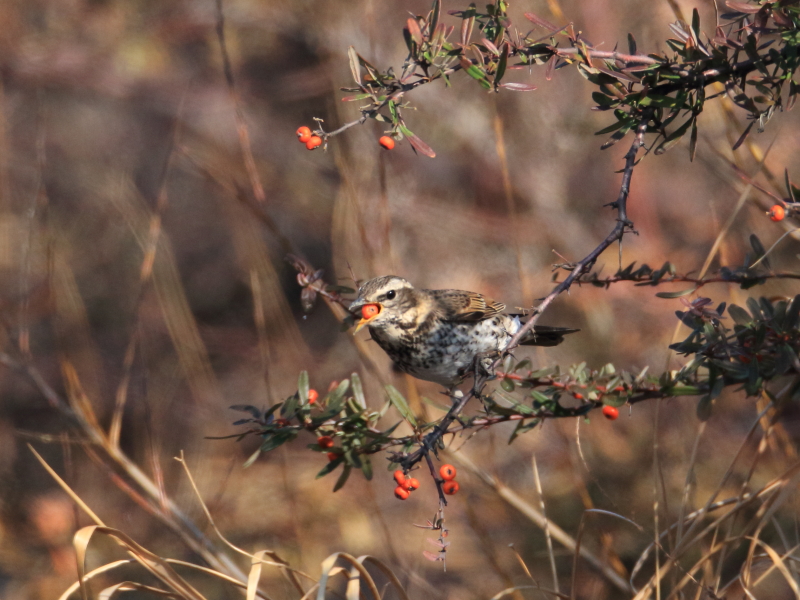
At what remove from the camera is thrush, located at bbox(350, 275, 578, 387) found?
211 cm

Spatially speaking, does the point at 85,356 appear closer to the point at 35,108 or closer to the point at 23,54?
the point at 35,108

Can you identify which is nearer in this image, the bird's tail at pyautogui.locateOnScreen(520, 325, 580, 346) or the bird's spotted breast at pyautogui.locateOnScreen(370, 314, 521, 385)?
the bird's spotted breast at pyautogui.locateOnScreen(370, 314, 521, 385)

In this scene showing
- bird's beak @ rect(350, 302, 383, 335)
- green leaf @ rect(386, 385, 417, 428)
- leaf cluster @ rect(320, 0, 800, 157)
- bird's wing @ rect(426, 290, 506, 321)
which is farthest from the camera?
bird's wing @ rect(426, 290, 506, 321)

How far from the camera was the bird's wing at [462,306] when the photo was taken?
2.32 m

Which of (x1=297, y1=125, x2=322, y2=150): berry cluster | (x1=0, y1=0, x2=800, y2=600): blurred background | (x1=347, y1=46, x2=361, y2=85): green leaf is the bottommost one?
(x1=0, y1=0, x2=800, y2=600): blurred background

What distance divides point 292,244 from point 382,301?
1.44m

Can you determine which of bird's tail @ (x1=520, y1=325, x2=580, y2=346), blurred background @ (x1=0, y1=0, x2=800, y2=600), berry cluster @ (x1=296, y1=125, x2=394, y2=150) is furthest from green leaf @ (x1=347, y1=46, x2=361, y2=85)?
blurred background @ (x1=0, y1=0, x2=800, y2=600)

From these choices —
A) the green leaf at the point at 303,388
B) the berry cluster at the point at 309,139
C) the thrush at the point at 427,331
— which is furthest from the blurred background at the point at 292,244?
the berry cluster at the point at 309,139

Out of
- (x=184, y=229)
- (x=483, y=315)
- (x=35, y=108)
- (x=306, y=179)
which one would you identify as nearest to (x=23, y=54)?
(x=35, y=108)

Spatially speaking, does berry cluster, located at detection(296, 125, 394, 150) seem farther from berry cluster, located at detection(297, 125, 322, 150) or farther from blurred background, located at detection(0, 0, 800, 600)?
blurred background, located at detection(0, 0, 800, 600)

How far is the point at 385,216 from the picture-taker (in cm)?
227

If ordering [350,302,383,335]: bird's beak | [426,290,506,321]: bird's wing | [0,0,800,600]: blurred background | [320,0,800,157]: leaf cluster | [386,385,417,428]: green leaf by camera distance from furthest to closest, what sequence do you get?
[0,0,800,600]: blurred background
[426,290,506,321]: bird's wing
[350,302,383,335]: bird's beak
[386,385,417,428]: green leaf
[320,0,800,157]: leaf cluster

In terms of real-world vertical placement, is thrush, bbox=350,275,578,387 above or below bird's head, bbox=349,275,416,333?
below

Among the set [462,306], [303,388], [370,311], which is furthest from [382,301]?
[303,388]
